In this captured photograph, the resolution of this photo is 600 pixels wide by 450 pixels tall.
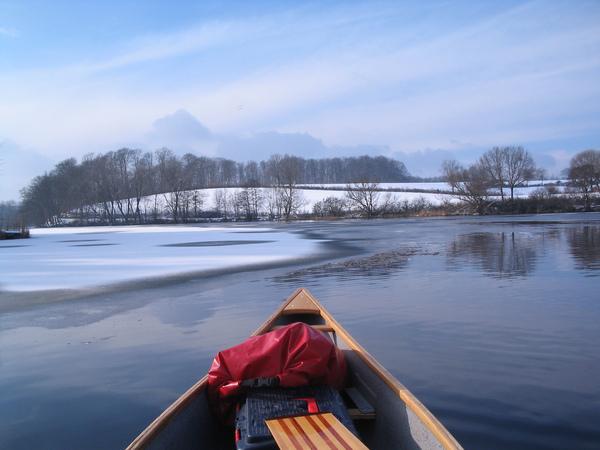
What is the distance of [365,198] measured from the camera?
76.4m

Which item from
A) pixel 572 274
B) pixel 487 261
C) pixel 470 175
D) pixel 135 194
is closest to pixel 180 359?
pixel 572 274

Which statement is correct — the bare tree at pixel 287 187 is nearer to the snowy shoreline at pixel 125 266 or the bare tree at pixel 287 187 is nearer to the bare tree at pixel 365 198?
the bare tree at pixel 365 198

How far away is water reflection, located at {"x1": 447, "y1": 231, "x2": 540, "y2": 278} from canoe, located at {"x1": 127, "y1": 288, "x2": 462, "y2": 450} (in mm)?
9824

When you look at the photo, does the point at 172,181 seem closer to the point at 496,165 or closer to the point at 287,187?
the point at 287,187

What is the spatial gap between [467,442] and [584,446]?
0.93 meters

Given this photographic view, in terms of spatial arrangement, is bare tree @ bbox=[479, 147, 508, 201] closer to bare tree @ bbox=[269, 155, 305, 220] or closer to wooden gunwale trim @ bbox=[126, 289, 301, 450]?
bare tree @ bbox=[269, 155, 305, 220]

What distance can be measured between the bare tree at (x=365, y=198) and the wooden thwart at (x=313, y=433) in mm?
71623

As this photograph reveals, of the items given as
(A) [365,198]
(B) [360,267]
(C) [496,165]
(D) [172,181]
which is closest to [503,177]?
(C) [496,165]

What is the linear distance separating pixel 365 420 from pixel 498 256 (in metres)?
15.0

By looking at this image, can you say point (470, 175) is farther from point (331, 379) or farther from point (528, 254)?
point (331, 379)

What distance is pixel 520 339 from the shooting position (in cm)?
719

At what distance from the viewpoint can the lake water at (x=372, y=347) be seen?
4812 mm

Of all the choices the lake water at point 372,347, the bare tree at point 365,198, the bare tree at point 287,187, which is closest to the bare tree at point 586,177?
the bare tree at point 365,198

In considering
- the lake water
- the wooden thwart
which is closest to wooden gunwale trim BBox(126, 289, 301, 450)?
the wooden thwart
